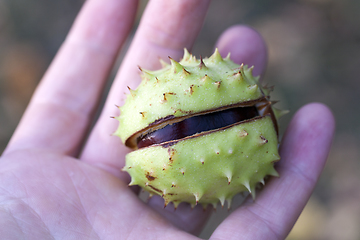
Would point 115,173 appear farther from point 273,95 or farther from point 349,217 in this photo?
point 349,217

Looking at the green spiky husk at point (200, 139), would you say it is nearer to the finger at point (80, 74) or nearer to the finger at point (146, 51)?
the finger at point (146, 51)

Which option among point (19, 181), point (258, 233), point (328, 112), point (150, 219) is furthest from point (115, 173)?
point (328, 112)

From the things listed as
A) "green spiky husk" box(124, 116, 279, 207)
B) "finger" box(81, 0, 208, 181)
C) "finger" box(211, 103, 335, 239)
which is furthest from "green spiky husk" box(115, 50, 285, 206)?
"finger" box(81, 0, 208, 181)

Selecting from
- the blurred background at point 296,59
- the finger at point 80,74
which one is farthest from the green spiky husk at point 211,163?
the blurred background at point 296,59

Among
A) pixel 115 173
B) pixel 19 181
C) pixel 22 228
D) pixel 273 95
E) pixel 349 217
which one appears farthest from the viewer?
pixel 273 95

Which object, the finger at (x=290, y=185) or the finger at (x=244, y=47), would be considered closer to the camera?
the finger at (x=290, y=185)
